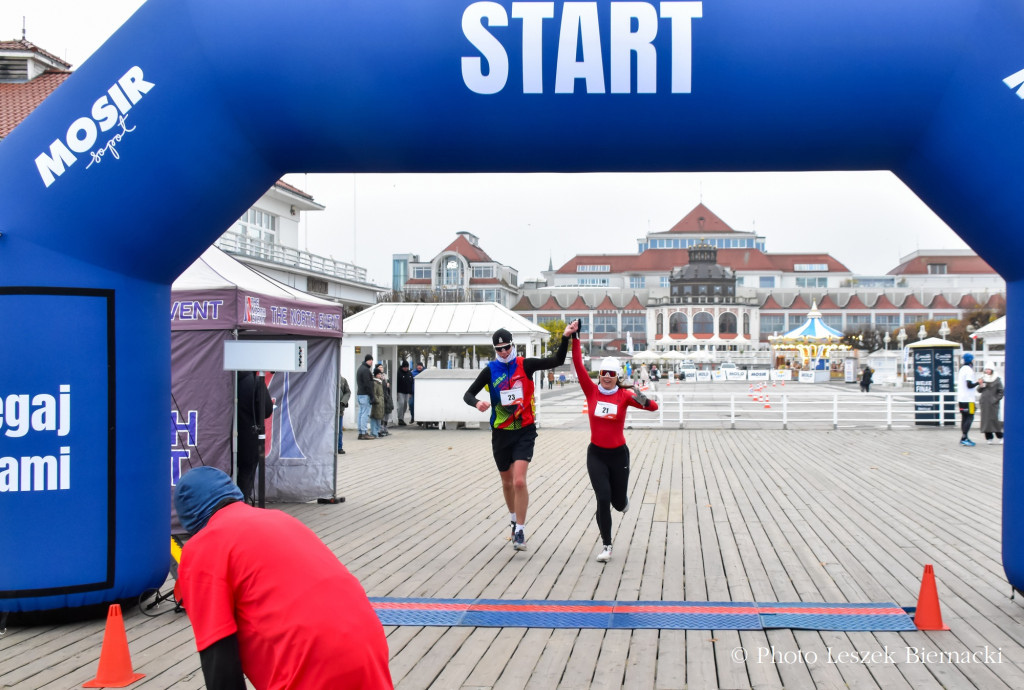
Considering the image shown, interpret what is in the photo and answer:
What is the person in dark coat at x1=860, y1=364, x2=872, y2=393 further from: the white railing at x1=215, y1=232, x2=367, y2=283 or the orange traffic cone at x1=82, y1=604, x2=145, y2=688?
the orange traffic cone at x1=82, y1=604, x2=145, y2=688

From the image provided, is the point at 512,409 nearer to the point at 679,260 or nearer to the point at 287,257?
the point at 287,257

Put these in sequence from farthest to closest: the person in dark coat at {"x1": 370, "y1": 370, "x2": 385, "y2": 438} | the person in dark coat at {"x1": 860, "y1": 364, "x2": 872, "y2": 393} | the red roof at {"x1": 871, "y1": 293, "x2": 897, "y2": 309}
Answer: the red roof at {"x1": 871, "y1": 293, "x2": 897, "y2": 309} → the person in dark coat at {"x1": 860, "y1": 364, "x2": 872, "y2": 393} → the person in dark coat at {"x1": 370, "y1": 370, "x2": 385, "y2": 438}

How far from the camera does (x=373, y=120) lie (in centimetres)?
551

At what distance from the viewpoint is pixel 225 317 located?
820 cm

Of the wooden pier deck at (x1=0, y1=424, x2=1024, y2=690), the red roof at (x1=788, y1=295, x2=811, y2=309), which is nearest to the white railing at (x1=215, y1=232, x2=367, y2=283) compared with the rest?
the wooden pier deck at (x1=0, y1=424, x2=1024, y2=690)

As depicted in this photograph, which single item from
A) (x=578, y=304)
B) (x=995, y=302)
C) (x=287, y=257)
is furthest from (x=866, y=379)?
(x=995, y=302)

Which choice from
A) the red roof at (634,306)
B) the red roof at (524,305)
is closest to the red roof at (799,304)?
the red roof at (634,306)

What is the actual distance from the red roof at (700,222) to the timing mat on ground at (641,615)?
143 metres

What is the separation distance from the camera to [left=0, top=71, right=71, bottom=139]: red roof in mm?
27625

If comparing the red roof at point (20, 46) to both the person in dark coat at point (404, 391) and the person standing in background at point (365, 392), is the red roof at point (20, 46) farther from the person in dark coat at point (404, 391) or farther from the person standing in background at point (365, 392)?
the person standing in background at point (365, 392)

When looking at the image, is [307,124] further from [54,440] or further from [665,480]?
[665,480]

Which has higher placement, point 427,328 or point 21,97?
point 21,97

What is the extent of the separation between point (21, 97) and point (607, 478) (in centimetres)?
2986

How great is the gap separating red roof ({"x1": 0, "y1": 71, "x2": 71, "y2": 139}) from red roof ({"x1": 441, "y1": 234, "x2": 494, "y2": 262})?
81584 mm
